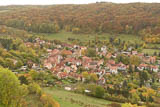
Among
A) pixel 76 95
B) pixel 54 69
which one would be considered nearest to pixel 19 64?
pixel 54 69

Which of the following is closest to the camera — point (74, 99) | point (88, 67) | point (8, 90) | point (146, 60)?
point (8, 90)

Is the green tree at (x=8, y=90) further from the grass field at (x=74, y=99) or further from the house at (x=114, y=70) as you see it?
the house at (x=114, y=70)

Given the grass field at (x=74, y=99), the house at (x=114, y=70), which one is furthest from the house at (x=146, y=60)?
the grass field at (x=74, y=99)

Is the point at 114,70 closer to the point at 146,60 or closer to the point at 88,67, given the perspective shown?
the point at 88,67

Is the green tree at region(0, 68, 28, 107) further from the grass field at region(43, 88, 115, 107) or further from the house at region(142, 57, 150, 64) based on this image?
the house at region(142, 57, 150, 64)

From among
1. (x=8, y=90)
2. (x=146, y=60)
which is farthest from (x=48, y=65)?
(x=146, y=60)

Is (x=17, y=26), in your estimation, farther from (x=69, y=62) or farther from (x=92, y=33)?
(x=69, y=62)

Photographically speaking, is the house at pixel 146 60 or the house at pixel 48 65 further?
the house at pixel 146 60

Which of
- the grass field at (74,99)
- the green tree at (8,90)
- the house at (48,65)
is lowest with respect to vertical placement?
the grass field at (74,99)

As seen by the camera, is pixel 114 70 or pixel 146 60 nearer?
pixel 114 70
